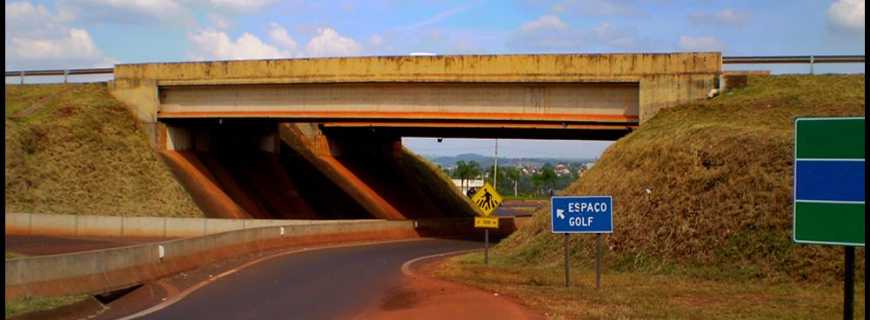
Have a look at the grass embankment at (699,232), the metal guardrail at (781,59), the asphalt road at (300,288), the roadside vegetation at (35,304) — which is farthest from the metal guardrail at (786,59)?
Result: the roadside vegetation at (35,304)

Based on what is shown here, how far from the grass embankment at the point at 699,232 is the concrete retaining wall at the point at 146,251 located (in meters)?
6.48

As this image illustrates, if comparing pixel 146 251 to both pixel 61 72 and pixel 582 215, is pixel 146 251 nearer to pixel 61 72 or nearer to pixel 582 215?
pixel 582 215

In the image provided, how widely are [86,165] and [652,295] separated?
3163 centimetres

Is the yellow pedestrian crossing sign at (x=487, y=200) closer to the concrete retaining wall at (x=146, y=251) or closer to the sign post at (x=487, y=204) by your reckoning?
the sign post at (x=487, y=204)

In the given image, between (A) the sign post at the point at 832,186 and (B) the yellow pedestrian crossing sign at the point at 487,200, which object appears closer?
(A) the sign post at the point at 832,186

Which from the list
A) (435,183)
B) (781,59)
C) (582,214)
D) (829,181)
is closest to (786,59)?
(781,59)

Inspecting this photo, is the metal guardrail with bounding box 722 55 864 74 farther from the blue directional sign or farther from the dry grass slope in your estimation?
the blue directional sign

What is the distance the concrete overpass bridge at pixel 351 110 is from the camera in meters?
37.7

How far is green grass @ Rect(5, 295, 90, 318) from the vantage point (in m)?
14.3

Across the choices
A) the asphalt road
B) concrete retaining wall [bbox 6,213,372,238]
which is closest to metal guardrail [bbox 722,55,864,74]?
the asphalt road

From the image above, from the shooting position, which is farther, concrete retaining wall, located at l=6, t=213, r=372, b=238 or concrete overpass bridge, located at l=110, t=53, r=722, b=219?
concrete overpass bridge, located at l=110, t=53, r=722, b=219

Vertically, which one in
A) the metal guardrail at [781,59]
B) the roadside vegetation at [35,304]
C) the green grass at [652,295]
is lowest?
the green grass at [652,295]

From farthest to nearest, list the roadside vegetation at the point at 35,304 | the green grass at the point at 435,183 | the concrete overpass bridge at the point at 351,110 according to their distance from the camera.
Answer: the green grass at the point at 435,183, the concrete overpass bridge at the point at 351,110, the roadside vegetation at the point at 35,304

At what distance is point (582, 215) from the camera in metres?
20.0
